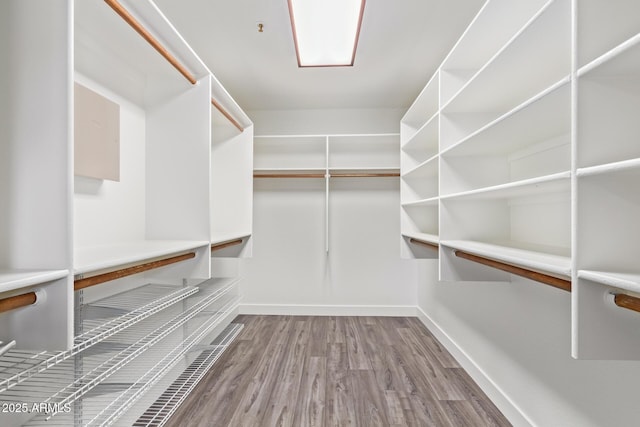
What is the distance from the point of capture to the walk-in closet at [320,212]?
76cm

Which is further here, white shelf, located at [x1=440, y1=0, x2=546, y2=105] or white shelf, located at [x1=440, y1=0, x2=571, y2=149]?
white shelf, located at [x1=440, y1=0, x2=546, y2=105]

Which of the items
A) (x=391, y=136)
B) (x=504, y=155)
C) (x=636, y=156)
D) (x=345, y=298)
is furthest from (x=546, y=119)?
(x=345, y=298)

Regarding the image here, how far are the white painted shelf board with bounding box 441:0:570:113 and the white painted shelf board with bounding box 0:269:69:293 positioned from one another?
146cm

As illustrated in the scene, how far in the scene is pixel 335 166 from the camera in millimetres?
3428

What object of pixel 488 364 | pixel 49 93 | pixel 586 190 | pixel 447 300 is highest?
pixel 49 93

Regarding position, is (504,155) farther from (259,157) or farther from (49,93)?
(259,157)

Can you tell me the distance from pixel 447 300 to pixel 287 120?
2.42 meters

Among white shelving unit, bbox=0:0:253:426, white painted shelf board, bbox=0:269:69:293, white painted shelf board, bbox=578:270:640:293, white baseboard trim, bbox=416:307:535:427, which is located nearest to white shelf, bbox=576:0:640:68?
white painted shelf board, bbox=578:270:640:293

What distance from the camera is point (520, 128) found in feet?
4.18

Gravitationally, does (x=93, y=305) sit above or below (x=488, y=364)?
above

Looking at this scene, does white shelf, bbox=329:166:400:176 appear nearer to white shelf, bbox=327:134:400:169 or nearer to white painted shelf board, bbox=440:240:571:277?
white shelf, bbox=327:134:400:169

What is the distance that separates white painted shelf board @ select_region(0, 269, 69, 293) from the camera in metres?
0.62

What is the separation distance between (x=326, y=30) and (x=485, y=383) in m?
2.39

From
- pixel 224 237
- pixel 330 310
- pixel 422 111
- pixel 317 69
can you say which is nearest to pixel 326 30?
pixel 317 69
